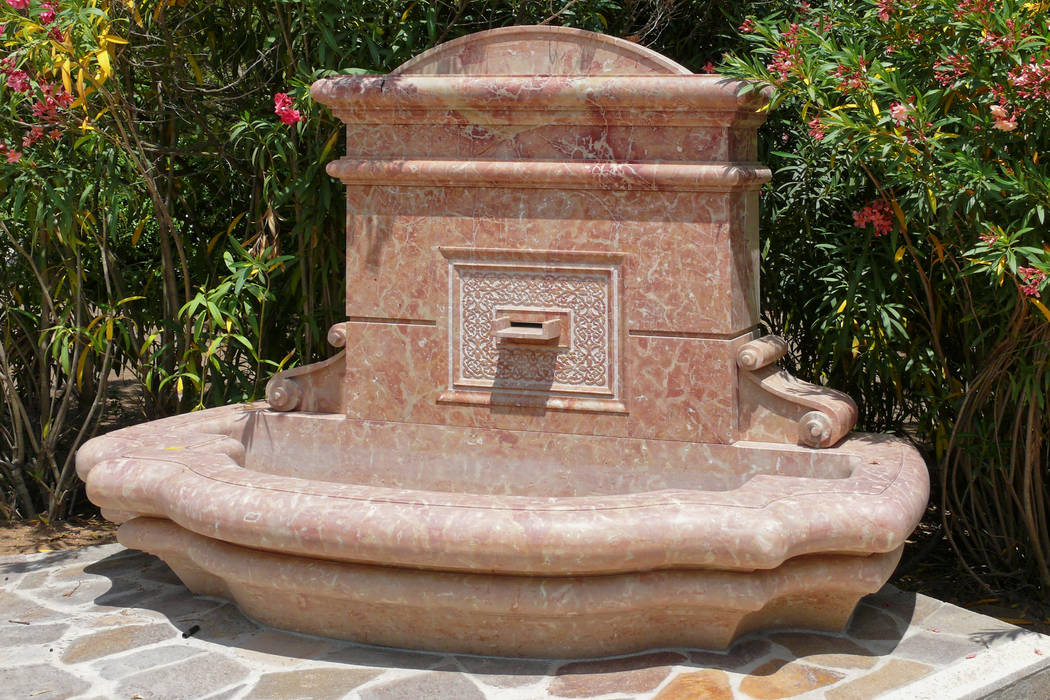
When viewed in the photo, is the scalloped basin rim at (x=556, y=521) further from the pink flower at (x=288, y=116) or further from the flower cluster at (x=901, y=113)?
the pink flower at (x=288, y=116)

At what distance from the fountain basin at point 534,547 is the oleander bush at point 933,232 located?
512 millimetres

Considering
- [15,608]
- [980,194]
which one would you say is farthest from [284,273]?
[980,194]

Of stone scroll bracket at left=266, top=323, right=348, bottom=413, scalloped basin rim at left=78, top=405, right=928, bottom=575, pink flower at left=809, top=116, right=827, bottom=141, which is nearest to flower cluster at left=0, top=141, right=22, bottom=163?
stone scroll bracket at left=266, top=323, right=348, bottom=413

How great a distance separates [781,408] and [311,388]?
6.28 feet

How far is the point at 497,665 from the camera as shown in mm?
3771

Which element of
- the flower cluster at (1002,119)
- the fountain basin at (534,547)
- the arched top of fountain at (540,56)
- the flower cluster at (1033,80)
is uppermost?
the arched top of fountain at (540,56)

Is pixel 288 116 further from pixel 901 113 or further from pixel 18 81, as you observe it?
pixel 901 113

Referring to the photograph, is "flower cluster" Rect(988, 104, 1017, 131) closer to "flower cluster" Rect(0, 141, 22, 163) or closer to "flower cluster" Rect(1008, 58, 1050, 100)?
"flower cluster" Rect(1008, 58, 1050, 100)

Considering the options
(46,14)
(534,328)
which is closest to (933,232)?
(534,328)

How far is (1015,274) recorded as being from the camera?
12.5ft

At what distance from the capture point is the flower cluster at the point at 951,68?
389cm

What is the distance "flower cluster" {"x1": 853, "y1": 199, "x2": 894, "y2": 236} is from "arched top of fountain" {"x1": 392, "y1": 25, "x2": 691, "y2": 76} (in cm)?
83

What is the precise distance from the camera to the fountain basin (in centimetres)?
353

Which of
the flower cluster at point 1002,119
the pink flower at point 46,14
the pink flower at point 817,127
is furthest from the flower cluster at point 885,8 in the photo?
the pink flower at point 46,14
